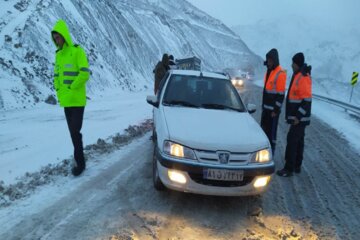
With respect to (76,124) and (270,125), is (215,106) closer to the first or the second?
(270,125)

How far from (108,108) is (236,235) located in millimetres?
11065

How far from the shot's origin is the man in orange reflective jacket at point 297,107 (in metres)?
6.57

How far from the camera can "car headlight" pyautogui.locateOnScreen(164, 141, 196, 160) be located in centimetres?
489

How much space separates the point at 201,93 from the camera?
661 cm

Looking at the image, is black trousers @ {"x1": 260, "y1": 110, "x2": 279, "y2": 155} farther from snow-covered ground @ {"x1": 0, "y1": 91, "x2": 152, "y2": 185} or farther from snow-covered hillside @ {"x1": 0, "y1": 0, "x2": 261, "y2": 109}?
snow-covered hillside @ {"x1": 0, "y1": 0, "x2": 261, "y2": 109}

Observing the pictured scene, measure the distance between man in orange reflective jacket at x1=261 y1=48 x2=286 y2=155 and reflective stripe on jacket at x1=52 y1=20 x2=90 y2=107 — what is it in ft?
11.0

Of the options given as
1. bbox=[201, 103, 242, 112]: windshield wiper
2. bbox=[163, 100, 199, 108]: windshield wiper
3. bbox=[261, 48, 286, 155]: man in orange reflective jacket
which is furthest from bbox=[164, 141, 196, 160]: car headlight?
bbox=[261, 48, 286, 155]: man in orange reflective jacket

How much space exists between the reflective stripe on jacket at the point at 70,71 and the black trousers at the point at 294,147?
3.61m

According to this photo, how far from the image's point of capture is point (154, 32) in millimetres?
50219

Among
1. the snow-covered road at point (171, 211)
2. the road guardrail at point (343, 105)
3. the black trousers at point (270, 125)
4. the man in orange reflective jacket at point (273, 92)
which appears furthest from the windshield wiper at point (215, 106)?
the road guardrail at point (343, 105)

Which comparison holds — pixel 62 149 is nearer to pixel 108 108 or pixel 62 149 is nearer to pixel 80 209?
pixel 80 209

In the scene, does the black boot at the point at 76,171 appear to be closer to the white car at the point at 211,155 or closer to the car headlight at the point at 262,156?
the white car at the point at 211,155

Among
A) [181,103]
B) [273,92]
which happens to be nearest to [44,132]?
[181,103]

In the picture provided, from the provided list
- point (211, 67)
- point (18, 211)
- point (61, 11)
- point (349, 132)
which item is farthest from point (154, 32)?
point (18, 211)
